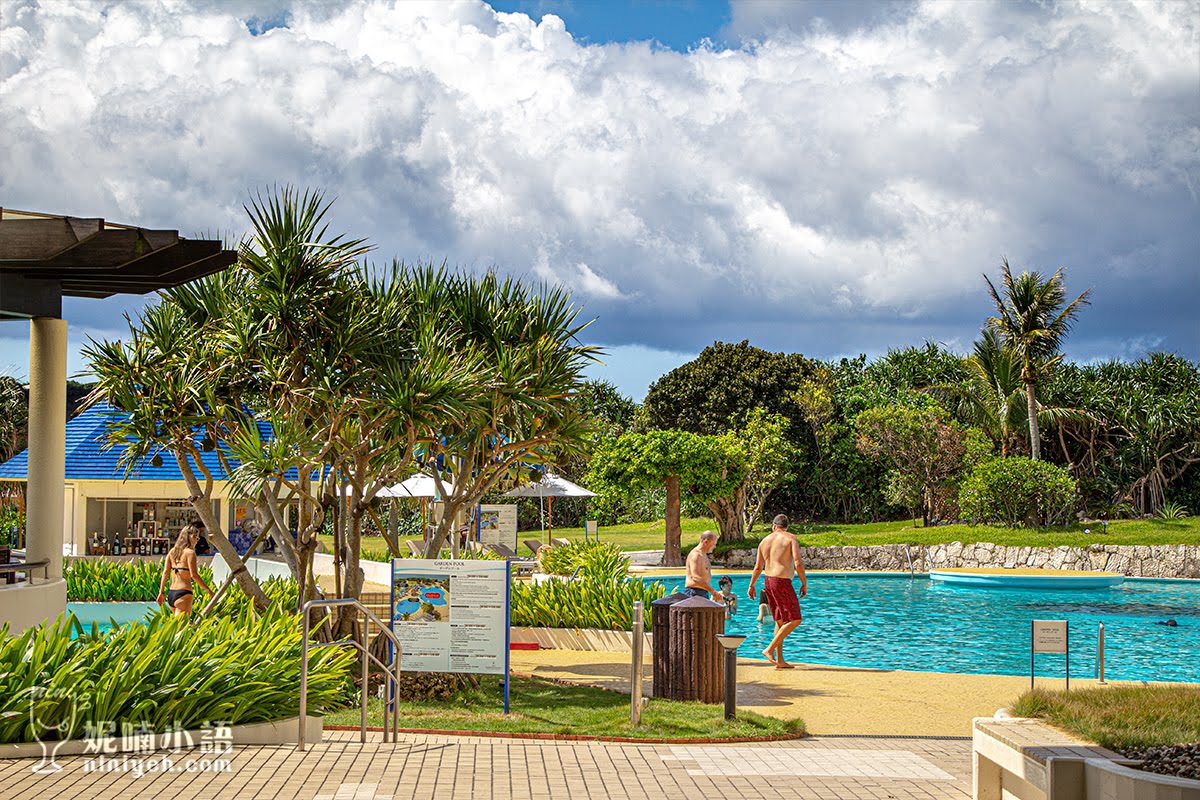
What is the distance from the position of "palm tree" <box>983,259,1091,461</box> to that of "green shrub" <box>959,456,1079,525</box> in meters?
4.54

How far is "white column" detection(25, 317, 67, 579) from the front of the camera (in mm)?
11141

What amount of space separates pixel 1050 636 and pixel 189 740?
6881 mm

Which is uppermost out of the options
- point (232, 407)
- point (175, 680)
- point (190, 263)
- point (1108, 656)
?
point (190, 263)

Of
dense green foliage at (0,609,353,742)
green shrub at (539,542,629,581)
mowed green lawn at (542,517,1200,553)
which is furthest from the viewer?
mowed green lawn at (542,517,1200,553)

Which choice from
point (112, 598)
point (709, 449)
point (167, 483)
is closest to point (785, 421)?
point (709, 449)

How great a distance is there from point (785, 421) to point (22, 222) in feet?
99.7

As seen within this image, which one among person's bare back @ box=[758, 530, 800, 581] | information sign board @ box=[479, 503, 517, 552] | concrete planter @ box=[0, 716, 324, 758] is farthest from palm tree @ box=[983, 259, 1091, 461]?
concrete planter @ box=[0, 716, 324, 758]

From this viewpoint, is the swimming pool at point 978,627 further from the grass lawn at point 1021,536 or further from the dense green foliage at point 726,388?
the dense green foliage at point 726,388

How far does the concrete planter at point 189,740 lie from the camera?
7172mm

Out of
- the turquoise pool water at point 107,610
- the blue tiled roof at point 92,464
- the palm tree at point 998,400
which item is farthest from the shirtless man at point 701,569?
the palm tree at point 998,400

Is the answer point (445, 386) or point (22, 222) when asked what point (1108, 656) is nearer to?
point (445, 386)

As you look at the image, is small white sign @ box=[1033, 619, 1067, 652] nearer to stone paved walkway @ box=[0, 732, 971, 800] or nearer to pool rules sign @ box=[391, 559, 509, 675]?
stone paved walkway @ box=[0, 732, 971, 800]

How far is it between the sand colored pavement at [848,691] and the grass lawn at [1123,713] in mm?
2585

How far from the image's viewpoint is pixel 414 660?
413 inches
